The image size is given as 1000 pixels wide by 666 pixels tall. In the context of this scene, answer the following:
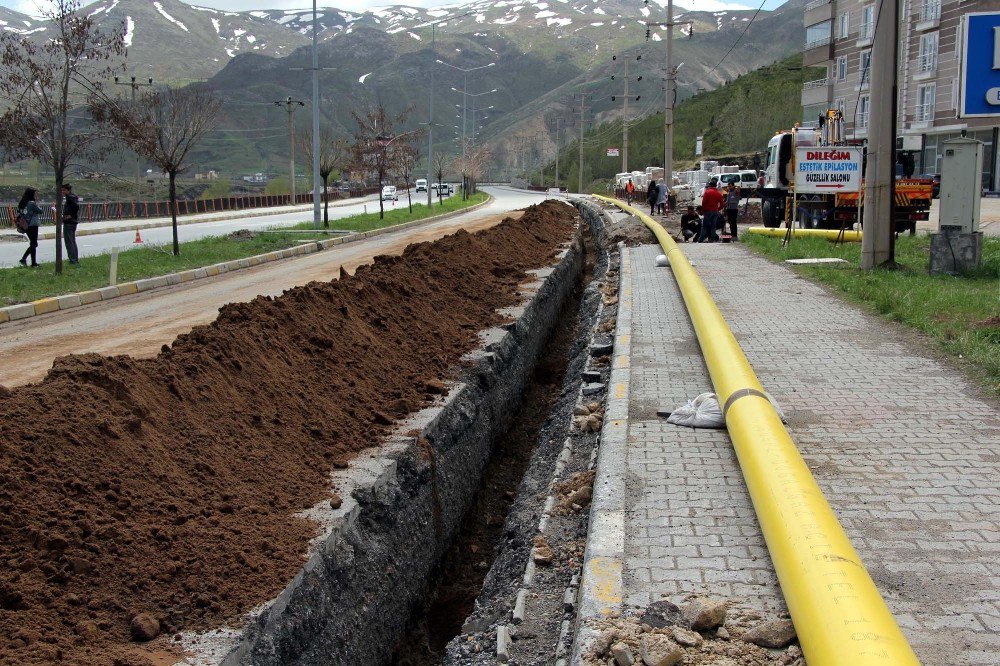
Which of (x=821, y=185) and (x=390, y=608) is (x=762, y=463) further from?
(x=821, y=185)

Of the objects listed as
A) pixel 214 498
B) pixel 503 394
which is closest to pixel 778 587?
pixel 214 498

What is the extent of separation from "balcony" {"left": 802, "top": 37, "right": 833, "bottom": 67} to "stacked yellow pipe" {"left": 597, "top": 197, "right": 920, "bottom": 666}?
59.8 meters

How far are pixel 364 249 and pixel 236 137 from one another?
134 metres

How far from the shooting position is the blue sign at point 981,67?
11.7 metres

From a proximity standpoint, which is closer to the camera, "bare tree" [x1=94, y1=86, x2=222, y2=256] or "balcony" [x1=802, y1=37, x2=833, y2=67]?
"bare tree" [x1=94, y1=86, x2=222, y2=256]

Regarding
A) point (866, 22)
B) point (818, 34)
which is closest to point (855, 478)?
point (866, 22)

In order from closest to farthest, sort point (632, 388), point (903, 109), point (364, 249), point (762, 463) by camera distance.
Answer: point (762, 463)
point (632, 388)
point (364, 249)
point (903, 109)

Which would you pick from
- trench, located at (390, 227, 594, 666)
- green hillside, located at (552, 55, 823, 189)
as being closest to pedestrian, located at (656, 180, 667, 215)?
trench, located at (390, 227, 594, 666)

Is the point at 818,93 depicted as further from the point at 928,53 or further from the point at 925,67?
the point at 925,67

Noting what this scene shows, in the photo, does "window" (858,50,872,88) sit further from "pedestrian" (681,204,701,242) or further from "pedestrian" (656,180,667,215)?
"pedestrian" (656,180,667,215)

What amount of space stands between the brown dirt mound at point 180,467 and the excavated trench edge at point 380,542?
0.46 ft

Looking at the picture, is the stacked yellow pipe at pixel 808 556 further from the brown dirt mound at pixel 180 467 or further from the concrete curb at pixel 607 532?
the brown dirt mound at pixel 180 467

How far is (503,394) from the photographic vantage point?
9977mm

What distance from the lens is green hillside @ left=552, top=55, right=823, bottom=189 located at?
73.1 m
